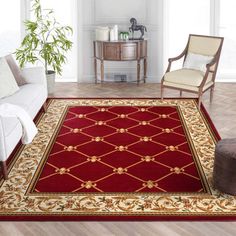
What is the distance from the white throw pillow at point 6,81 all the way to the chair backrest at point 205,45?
2777 millimetres

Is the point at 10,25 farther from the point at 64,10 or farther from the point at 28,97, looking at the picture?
the point at 28,97

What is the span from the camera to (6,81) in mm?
5941

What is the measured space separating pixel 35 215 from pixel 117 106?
128 inches

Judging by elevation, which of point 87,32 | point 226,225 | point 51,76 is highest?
point 87,32

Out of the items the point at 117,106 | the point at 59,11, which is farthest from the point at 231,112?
the point at 59,11

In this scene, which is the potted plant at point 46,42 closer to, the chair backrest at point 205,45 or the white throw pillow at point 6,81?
the white throw pillow at point 6,81

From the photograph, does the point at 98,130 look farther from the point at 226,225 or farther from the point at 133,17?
the point at 133,17

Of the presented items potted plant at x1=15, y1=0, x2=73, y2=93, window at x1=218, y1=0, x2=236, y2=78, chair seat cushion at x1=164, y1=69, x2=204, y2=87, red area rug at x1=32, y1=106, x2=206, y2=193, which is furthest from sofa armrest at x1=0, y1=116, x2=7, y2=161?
window at x1=218, y1=0, x2=236, y2=78

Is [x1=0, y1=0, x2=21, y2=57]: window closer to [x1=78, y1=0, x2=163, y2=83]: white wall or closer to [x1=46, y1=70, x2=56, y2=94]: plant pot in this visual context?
[x1=78, y1=0, x2=163, y2=83]: white wall

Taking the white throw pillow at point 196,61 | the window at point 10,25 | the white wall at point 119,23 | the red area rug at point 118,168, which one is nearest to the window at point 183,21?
the white wall at point 119,23

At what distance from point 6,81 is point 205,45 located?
3.02 meters

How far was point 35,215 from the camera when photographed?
13.1ft

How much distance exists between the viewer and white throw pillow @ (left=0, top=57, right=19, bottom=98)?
5.86m

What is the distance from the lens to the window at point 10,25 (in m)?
8.62
